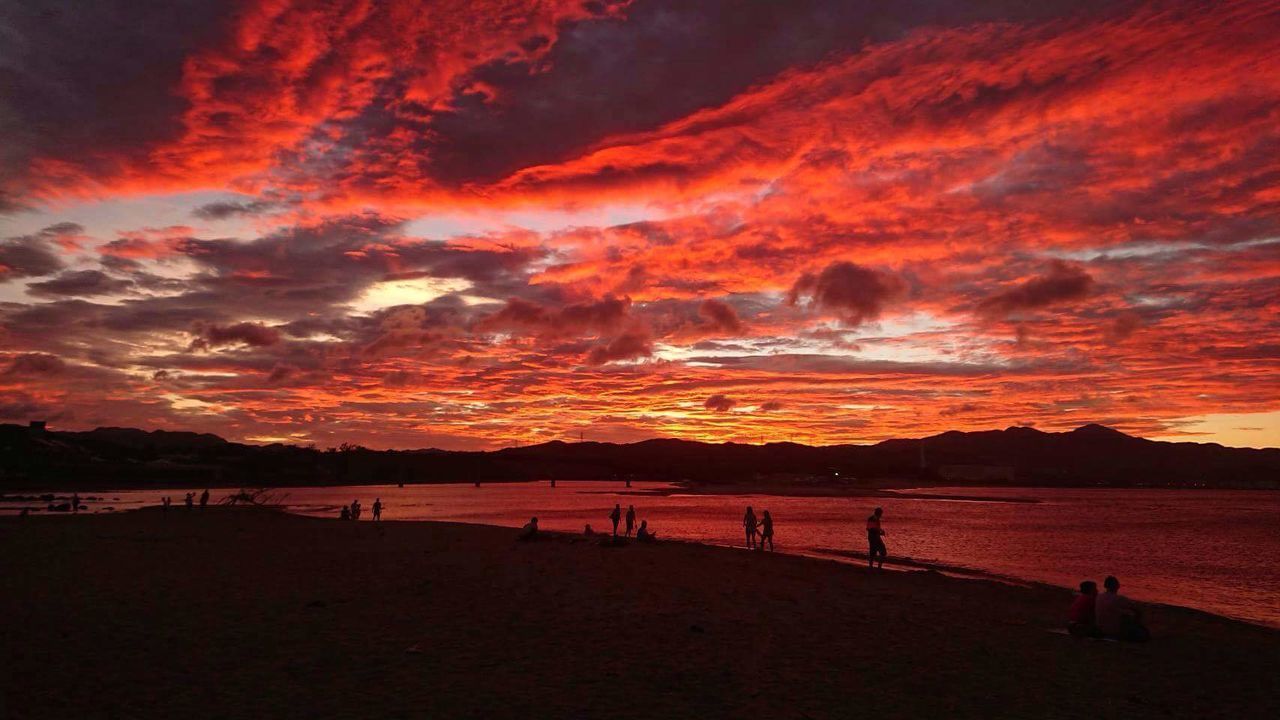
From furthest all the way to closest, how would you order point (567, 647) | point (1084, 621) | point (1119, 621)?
point (1084, 621) < point (1119, 621) < point (567, 647)

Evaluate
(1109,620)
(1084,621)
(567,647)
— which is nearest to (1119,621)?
(1109,620)

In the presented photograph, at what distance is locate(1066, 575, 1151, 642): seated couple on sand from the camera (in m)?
16.7

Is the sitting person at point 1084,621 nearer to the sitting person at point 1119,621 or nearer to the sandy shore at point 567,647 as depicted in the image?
the sitting person at point 1119,621

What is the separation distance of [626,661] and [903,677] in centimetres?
472

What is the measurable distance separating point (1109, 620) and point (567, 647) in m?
12.0

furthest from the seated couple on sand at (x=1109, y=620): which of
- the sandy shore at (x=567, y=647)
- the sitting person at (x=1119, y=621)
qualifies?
the sandy shore at (x=567, y=647)

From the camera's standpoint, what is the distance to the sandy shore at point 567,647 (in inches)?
426

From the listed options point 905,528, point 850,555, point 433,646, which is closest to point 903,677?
point 433,646

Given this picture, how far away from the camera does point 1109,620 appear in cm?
1672

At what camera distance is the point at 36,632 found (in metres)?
14.4

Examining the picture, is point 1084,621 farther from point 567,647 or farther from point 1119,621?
point 567,647

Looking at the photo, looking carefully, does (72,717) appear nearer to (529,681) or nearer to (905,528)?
(529,681)

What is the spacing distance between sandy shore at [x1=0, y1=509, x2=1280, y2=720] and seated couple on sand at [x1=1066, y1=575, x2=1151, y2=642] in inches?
24.0

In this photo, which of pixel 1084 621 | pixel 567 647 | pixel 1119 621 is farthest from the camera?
pixel 1084 621
